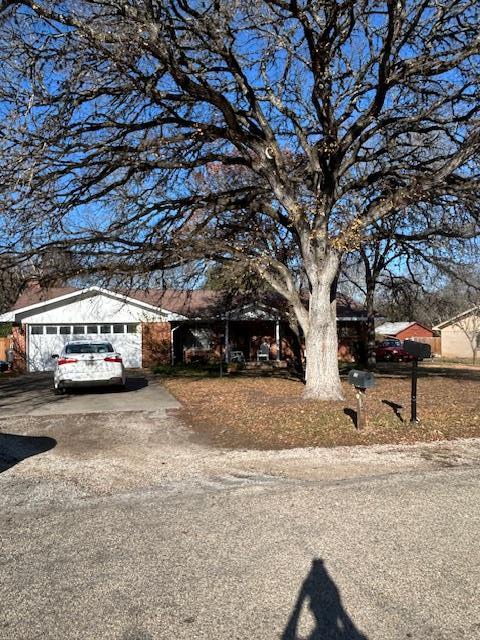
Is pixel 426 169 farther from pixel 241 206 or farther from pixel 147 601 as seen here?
pixel 147 601

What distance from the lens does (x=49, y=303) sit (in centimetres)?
2538

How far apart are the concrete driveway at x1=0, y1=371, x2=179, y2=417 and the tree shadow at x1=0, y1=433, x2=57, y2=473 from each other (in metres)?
2.53

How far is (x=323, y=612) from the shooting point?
3.23m

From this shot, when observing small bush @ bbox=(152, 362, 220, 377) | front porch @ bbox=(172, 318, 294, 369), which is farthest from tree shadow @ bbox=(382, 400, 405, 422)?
front porch @ bbox=(172, 318, 294, 369)

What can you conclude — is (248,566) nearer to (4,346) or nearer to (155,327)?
(155,327)

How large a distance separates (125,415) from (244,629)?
8.40 metres

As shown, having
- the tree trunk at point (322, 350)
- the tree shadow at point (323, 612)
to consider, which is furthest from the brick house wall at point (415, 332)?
the tree shadow at point (323, 612)

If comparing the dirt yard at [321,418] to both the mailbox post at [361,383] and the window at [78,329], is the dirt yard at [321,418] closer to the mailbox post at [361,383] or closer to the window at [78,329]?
the mailbox post at [361,383]

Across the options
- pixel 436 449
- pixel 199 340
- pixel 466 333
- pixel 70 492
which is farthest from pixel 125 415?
pixel 466 333

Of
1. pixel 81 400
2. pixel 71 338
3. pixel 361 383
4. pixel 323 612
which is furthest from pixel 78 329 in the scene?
pixel 323 612

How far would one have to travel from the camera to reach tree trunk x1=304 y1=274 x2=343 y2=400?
40.0 ft

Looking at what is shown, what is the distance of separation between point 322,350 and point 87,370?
259 inches

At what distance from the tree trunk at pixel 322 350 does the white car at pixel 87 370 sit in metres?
5.65

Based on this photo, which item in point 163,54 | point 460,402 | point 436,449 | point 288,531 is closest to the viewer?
point 288,531
